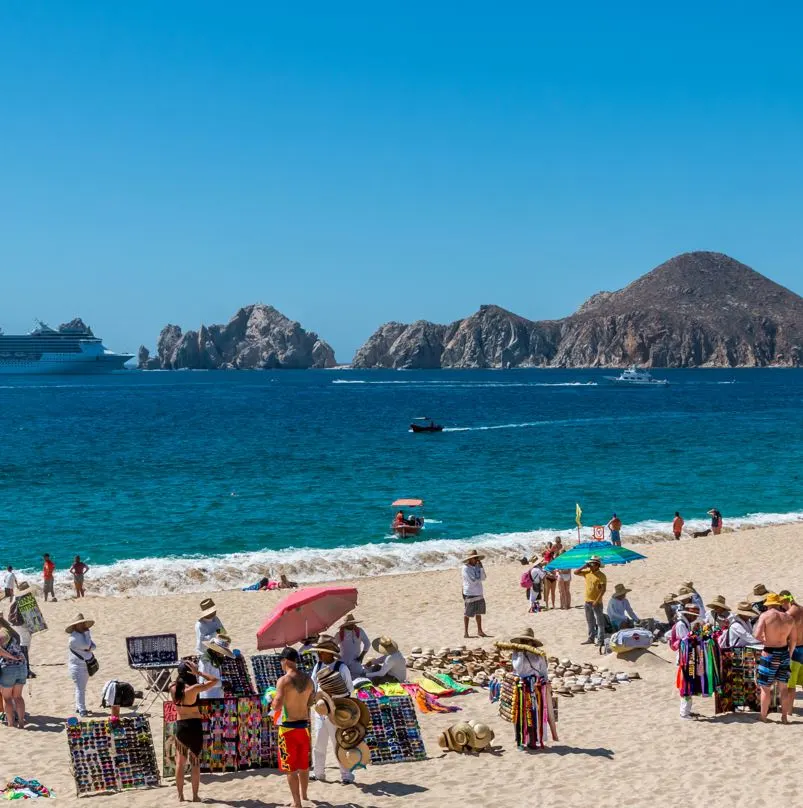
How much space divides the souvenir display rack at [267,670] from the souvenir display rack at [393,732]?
3.54 feet

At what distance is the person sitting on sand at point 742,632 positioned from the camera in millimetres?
11484

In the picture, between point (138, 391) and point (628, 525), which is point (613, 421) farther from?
point (138, 391)

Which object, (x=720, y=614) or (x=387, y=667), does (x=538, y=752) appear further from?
(x=720, y=614)

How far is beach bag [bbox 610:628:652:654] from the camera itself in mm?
13984

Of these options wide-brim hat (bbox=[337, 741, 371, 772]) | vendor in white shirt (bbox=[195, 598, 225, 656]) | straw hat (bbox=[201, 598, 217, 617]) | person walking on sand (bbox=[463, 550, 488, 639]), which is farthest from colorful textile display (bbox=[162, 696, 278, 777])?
person walking on sand (bbox=[463, 550, 488, 639])

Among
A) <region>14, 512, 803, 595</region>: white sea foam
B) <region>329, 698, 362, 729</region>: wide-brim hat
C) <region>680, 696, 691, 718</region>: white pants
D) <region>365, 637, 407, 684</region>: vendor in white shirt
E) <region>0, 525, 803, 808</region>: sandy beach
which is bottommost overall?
<region>14, 512, 803, 595</region>: white sea foam

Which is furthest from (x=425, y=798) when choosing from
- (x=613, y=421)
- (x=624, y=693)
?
(x=613, y=421)

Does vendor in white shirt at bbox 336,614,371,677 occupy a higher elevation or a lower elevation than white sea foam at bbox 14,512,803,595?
higher

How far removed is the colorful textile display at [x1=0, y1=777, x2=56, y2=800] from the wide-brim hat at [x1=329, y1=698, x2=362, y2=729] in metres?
2.94

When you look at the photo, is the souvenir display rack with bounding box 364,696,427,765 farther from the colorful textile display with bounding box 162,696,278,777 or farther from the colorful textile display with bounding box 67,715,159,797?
the colorful textile display with bounding box 67,715,159,797

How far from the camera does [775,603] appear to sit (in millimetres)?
11594

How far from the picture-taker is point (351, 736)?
9.82 metres

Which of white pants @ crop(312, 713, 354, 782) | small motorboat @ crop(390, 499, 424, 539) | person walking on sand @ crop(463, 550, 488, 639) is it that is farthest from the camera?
small motorboat @ crop(390, 499, 424, 539)

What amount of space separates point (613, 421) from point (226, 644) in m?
74.4
